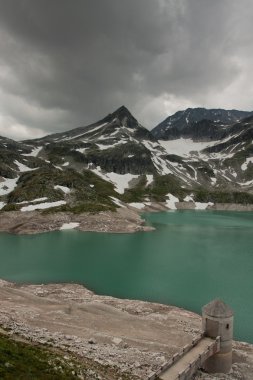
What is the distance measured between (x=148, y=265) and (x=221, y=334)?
4784 centimetres

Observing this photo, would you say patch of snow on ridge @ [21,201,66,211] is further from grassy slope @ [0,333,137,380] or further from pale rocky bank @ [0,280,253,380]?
grassy slope @ [0,333,137,380]

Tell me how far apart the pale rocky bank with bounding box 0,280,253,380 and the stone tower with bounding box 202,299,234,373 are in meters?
1.22

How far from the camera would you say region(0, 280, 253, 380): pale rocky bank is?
35.6m

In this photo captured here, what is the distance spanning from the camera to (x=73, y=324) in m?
43.8

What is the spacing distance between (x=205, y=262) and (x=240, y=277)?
14093mm

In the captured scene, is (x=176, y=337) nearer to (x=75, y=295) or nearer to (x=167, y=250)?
(x=75, y=295)

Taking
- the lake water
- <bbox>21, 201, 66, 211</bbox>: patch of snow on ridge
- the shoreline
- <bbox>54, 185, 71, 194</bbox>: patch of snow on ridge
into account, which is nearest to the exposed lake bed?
the lake water

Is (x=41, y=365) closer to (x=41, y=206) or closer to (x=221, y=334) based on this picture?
(x=221, y=334)

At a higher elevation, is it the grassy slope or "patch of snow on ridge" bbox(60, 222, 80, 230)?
"patch of snow on ridge" bbox(60, 222, 80, 230)

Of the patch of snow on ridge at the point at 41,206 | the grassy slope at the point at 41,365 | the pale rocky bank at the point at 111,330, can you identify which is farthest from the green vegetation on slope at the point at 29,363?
the patch of snow on ridge at the point at 41,206

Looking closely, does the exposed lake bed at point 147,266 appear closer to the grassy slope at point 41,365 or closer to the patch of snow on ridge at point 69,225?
the patch of snow on ridge at point 69,225

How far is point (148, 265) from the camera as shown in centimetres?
8588

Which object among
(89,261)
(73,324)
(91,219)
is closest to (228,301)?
(73,324)

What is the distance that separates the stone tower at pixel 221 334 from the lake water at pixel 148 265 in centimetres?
1102
